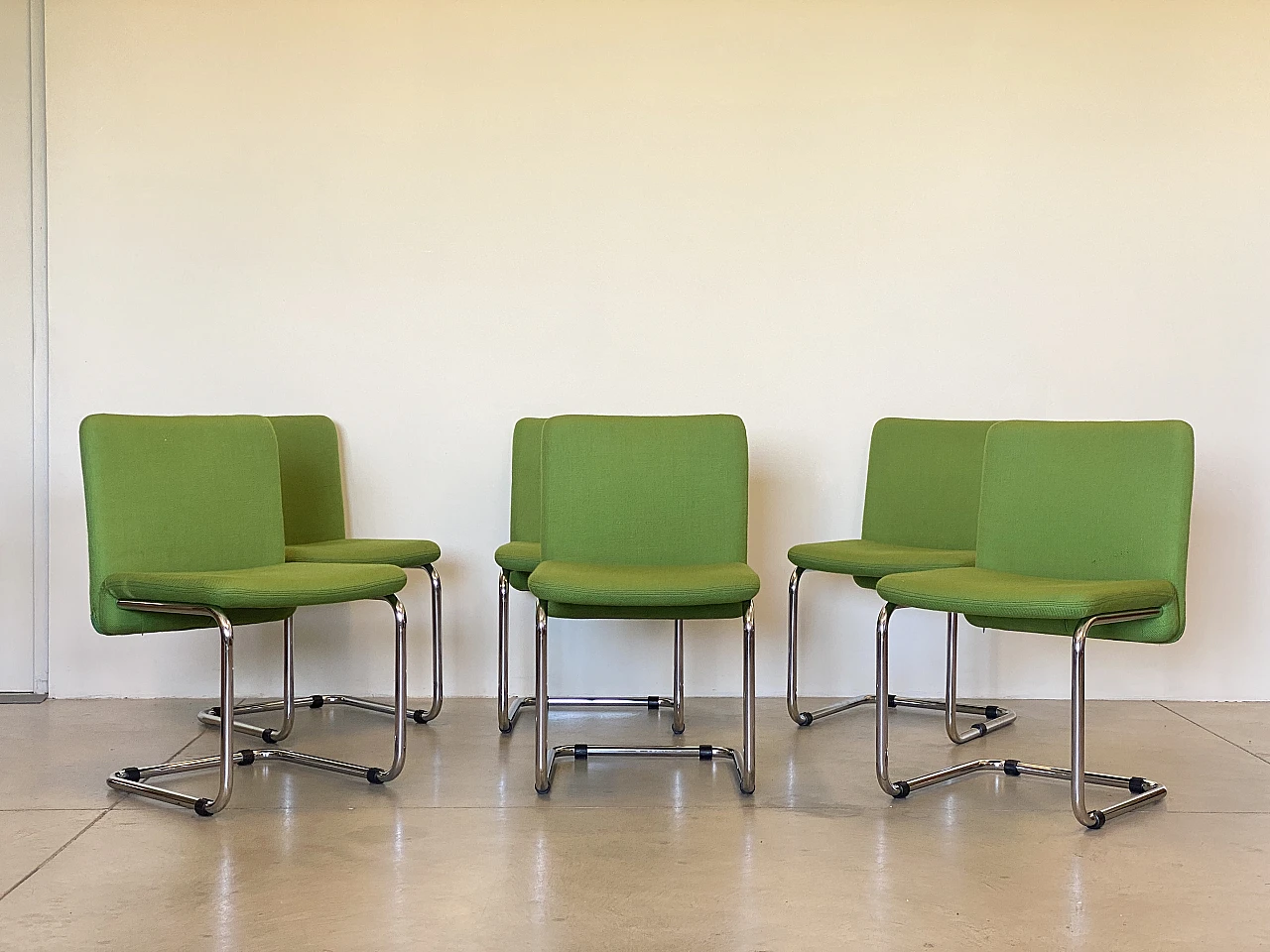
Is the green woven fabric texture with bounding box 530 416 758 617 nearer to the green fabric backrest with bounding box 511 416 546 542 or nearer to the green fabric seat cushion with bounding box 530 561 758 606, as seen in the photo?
the green fabric seat cushion with bounding box 530 561 758 606

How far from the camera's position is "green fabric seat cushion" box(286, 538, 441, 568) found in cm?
388

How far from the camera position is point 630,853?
2.73 m

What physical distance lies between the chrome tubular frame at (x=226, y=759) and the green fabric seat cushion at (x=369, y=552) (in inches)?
24.1

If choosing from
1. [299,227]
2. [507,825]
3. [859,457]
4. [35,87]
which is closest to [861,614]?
[859,457]

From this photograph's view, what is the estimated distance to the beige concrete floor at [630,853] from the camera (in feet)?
7.57

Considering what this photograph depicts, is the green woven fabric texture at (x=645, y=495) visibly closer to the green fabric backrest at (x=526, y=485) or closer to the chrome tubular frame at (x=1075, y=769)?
the chrome tubular frame at (x=1075, y=769)

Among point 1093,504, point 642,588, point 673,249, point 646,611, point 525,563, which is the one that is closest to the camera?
point 642,588

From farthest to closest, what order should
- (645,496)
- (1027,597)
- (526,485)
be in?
(526,485) < (645,496) < (1027,597)

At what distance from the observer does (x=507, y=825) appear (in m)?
2.93

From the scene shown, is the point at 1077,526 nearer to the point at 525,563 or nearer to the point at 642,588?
the point at 642,588

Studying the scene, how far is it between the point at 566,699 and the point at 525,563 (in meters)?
0.76

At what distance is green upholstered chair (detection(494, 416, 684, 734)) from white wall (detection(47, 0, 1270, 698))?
7.8 inches

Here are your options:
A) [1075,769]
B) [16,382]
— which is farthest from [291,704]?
[1075,769]

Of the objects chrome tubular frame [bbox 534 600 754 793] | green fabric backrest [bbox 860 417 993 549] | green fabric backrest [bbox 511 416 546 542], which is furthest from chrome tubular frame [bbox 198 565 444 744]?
green fabric backrest [bbox 860 417 993 549]
